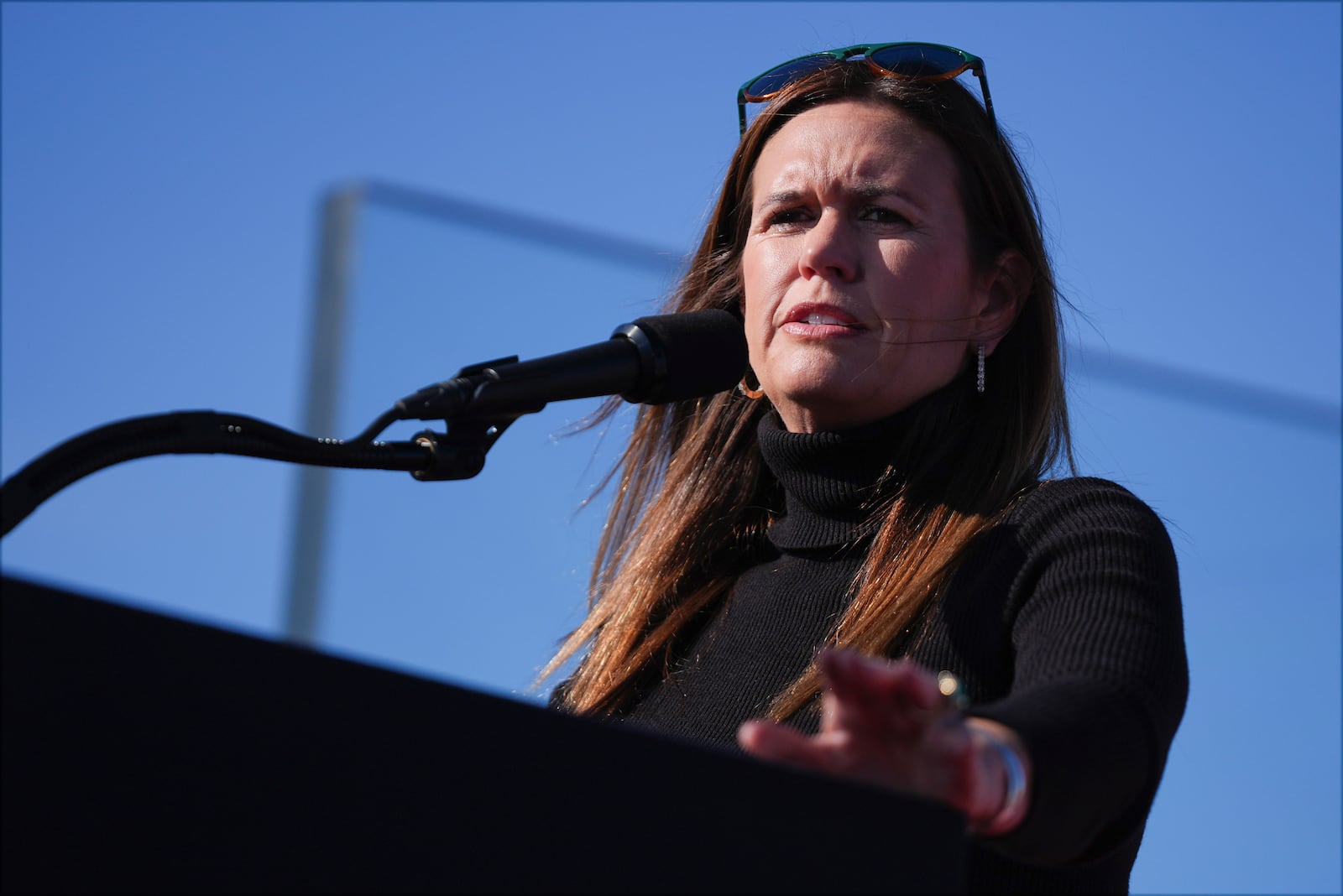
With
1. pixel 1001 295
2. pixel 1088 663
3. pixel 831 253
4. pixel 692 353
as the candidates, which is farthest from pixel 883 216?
pixel 1088 663

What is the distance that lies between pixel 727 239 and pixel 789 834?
1.54m

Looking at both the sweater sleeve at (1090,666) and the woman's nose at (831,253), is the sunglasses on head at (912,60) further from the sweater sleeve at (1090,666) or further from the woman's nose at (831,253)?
the sweater sleeve at (1090,666)

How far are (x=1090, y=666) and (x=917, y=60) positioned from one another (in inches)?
42.1

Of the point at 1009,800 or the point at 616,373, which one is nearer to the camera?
the point at 1009,800

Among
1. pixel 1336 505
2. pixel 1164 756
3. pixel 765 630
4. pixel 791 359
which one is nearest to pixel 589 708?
pixel 765 630

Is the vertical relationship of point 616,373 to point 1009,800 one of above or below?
above

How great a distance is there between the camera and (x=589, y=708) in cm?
175

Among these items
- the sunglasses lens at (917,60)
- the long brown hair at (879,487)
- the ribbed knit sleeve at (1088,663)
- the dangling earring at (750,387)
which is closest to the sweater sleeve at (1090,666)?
the ribbed knit sleeve at (1088,663)

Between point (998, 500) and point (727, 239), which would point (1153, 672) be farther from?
point (727, 239)

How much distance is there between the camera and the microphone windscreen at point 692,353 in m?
1.21

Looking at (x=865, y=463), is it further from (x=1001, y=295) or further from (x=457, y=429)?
(x=457, y=429)

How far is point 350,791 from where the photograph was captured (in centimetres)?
63

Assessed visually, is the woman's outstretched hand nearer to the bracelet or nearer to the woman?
the bracelet

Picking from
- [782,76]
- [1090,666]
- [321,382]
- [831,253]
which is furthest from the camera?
[321,382]
